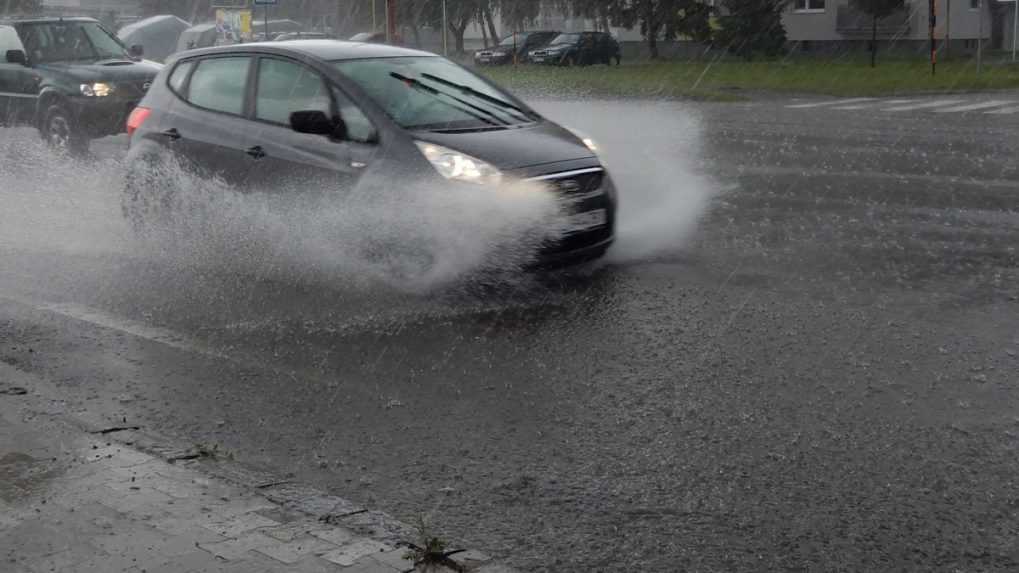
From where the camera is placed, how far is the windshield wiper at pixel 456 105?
9047 mm

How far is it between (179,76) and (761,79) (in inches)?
1013

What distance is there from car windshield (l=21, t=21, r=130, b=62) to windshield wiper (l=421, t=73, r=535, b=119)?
436 inches

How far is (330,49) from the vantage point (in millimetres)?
9461

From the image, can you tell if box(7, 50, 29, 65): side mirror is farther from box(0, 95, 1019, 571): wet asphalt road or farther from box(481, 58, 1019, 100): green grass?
box(481, 58, 1019, 100): green grass

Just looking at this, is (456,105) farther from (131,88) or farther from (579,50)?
(579,50)

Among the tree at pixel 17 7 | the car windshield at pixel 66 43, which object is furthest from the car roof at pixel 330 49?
the tree at pixel 17 7

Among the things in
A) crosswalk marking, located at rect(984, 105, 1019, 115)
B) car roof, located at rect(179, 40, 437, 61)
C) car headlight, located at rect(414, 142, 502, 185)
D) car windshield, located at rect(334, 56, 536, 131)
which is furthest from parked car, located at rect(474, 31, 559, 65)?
car headlight, located at rect(414, 142, 502, 185)

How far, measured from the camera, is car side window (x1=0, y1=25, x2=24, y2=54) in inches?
741

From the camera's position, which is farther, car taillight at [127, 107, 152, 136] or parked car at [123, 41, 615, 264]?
car taillight at [127, 107, 152, 136]

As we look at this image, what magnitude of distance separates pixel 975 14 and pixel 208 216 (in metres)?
40.6

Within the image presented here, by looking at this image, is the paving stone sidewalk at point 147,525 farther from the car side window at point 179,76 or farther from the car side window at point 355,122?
the car side window at point 179,76

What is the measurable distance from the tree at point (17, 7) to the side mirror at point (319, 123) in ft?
176

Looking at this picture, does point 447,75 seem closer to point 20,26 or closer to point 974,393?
point 974,393

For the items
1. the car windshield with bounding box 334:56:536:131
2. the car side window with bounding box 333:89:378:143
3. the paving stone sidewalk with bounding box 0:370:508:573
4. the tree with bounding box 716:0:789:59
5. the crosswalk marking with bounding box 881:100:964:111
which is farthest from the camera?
the tree with bounding box 716:0:789:59
